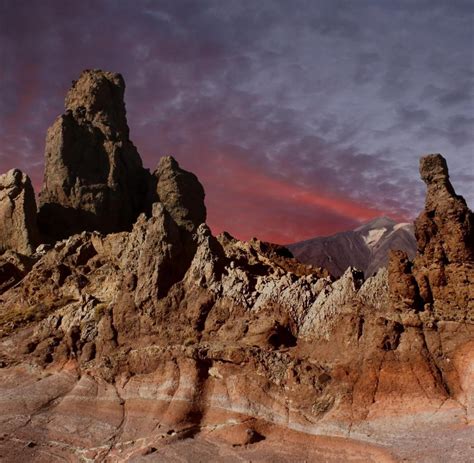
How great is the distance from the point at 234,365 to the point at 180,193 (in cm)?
4639

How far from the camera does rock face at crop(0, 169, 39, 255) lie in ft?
172

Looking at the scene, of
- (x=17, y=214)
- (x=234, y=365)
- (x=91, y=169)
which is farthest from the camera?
(x=91, y=169)

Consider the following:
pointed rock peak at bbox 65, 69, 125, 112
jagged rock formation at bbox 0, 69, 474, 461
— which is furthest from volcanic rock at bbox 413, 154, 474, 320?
pointed rock peak at bbox 65, 69, 125, 112

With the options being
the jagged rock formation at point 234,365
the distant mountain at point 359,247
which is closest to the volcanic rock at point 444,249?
the jagged rock formation at point 234,365

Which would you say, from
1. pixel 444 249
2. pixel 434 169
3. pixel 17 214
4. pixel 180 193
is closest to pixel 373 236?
pixel 180 193

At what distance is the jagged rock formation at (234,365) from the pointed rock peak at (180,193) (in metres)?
35.2

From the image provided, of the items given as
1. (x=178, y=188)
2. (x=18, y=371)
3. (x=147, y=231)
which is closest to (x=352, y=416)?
(x=147, y=231)

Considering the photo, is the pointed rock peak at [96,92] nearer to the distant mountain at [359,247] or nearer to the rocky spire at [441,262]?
the distant mountain at [359,247]

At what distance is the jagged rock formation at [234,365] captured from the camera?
21797 mm

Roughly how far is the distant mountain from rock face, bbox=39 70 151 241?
40893 mm

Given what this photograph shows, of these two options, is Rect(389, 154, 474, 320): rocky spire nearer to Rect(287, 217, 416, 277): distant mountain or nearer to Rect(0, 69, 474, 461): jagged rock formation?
Rect(0, 69, 474, 461): jagged rock formation

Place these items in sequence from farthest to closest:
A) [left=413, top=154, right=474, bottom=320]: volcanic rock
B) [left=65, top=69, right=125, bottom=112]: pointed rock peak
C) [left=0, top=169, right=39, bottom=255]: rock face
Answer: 1. [left=65, top=69, right=125, bottom=112]: pointed rock peak
2. [left=0, top=169, right=39, bottom=255]: rock face
3. [left=413, top=154, right=474, bottom=320]: volcanic rock

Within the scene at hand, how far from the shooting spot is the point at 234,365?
25.1 m

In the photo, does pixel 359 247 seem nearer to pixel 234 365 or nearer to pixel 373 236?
pixel 373 236
